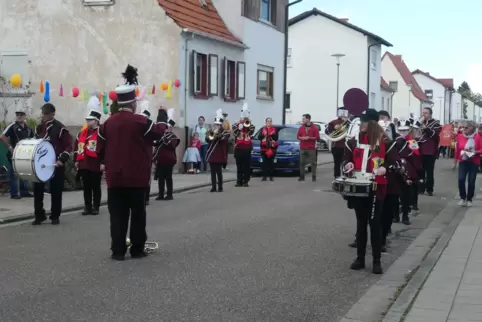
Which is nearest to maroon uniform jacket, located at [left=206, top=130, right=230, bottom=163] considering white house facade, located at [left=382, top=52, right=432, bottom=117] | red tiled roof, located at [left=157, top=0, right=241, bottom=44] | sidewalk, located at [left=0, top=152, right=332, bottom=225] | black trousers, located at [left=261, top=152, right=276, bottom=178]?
sidewalk, located at [left=0, top=152, right=332, bottom=225]

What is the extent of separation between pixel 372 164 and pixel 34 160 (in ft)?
17.8

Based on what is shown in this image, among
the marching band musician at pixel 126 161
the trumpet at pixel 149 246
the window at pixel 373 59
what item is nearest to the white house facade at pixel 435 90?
the window at pixel 373 59

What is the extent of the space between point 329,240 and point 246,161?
865 cm

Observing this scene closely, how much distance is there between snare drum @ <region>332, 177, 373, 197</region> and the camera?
762cm

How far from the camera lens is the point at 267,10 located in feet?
102

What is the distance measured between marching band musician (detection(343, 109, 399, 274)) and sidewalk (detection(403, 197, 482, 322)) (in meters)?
0.80

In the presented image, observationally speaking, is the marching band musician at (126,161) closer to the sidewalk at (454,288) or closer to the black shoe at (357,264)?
the black shoe at (357,264)

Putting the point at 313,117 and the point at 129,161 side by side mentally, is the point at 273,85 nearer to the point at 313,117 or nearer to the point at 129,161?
the point at 313,117

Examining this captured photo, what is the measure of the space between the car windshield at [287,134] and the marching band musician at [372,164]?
1490 centimetres

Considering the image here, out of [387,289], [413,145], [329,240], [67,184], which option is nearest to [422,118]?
[413,145]

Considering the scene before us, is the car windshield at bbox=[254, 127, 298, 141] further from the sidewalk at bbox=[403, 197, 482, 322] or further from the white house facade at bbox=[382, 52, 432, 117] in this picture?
the white house facade at bbox=[382, 52, 432, 117]

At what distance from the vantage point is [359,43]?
1898 inches

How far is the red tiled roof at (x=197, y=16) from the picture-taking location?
23.2 m

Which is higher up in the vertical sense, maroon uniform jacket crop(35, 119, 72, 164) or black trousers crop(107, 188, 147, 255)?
maroon uniform jacket crop(35, 119, 72, 164)
